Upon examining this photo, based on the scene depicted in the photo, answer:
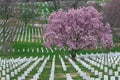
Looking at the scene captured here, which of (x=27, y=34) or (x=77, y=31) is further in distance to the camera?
(x=27, y=34)

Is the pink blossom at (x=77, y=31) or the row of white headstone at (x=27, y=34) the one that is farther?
the row of white headstone at (x=27, y=34)

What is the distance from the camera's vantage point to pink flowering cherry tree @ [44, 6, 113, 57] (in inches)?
1677

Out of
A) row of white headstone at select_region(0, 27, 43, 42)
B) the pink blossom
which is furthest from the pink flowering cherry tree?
row of white headstone at select_region(0, 27, 43, 42)

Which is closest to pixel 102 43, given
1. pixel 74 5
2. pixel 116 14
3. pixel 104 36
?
pixel 104 36

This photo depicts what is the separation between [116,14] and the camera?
71.7m

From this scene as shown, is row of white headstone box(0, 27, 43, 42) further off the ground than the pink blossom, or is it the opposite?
the pink blossom

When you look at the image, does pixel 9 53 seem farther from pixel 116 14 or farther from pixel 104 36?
pixel 116 14

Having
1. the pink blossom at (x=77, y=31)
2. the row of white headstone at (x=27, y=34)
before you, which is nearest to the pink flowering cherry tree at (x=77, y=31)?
the pink blossom at (x=77, y=31)

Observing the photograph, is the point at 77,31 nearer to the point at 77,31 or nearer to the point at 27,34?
the point at 77,31

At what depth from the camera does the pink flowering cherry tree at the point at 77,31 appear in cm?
4259

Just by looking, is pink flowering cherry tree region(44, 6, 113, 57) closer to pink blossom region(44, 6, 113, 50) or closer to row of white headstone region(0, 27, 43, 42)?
pink blossom region(44, 6, 113, 50)

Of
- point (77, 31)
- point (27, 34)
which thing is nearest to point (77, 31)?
point (77, 31)

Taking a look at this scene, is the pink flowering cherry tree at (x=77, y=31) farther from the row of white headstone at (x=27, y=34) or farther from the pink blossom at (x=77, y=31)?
the row of white headstone at (x=27, y=34)

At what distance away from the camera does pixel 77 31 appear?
4244 centimetres
